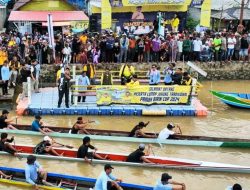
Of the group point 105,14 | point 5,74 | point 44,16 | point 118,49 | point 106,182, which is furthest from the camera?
point 105,14

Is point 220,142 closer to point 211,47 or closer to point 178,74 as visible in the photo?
point 178,74

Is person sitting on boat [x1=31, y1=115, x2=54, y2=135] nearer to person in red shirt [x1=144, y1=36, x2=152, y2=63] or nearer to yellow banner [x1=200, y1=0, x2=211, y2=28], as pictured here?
person in red shirt [x1=144, y1=36, x2=152, y2=63]

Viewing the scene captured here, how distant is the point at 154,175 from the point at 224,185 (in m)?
2.00

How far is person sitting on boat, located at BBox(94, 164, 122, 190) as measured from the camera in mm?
12023

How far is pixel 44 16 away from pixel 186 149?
13.3 m

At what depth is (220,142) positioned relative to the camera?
16922mm

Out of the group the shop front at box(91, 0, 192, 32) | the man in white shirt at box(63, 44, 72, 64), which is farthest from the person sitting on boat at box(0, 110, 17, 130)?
the shop front at box(91, 0, 192, 32)

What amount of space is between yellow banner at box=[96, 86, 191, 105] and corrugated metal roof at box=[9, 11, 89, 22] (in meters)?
7.28

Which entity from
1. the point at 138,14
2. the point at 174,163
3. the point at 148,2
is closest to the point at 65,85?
the point at 174,163

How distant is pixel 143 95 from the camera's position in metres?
21.2

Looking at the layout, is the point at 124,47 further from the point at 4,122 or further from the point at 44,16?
the point at 4,122

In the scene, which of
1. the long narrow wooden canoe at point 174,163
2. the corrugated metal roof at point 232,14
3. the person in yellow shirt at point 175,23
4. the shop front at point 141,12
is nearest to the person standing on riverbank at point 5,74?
the long narrow wooden canoe at point 174,163

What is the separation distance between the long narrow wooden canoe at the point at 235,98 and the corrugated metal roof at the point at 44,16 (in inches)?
356

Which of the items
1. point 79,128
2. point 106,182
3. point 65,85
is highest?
point 65,85
